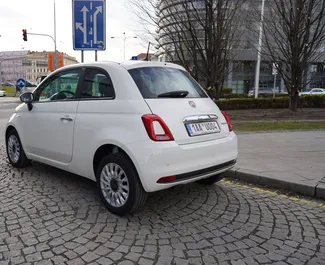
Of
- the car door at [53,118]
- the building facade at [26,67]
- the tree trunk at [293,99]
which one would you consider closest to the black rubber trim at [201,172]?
the car door at [53,118]

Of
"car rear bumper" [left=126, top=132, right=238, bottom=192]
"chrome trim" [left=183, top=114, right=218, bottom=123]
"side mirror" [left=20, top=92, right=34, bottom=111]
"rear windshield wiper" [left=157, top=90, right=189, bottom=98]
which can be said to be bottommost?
"car rear bumper" [left=126, top=132, right=238, bottom=192]

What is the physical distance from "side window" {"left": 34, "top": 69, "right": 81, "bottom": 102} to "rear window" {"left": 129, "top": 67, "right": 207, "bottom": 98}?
102 centimetres

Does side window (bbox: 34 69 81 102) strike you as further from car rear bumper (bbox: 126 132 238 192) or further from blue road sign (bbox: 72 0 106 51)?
blue road sign (bbox: 72 0 106 51)

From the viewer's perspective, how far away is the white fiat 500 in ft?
10.6

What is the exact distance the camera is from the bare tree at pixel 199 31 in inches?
461

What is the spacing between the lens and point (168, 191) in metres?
4.41

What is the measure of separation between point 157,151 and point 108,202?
1007 millimetres

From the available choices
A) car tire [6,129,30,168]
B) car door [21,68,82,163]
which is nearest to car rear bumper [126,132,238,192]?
car door [21,68,82,163]

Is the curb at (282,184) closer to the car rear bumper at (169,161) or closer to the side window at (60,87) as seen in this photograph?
the car rear bumper at (169,161)

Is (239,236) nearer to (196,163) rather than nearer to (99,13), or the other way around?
(196,163)

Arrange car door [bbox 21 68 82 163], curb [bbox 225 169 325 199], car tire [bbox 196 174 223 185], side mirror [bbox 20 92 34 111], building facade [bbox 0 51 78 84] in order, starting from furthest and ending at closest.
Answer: building facade [bbox 0 51 78 84], side mirror [bbox 20 92 34 111], car tire [bbox 196 174 223 185], curb [bbox 225 169 325 199], car door [bbox 21 68 82 163]

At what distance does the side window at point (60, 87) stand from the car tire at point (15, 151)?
0.96 m

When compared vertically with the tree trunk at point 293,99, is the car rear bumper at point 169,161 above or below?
below

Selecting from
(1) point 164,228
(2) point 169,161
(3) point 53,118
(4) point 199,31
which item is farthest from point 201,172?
(4) point 199,31
